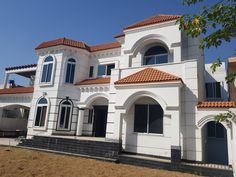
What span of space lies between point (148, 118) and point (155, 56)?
15.9ft

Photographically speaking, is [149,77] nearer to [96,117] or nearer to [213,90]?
[96,117]

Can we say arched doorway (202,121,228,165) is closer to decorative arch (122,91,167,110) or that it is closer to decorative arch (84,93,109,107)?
decorative arch (122,91,167,110)

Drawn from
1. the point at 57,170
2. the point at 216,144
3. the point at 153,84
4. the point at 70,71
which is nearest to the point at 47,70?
the point at 70,71

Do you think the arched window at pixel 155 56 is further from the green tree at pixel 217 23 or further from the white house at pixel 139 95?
the green tree at pixel 217 23

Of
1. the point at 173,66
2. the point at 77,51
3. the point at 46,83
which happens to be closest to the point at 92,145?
the point at 173,66

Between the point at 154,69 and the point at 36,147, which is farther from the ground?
the point at 154,69

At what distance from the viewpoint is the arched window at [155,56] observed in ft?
46.0

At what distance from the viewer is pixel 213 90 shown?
1691 cm

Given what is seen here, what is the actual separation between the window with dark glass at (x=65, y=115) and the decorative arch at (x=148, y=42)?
24.8ft

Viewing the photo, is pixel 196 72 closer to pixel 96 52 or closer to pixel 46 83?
pixel 96 52

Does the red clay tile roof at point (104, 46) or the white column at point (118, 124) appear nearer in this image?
the white column at point (118, 124)

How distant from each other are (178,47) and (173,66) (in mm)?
1633

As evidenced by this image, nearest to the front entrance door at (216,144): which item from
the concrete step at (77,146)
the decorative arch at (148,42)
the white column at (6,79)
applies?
the concrete step at (77,146)

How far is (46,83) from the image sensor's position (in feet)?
59.1
